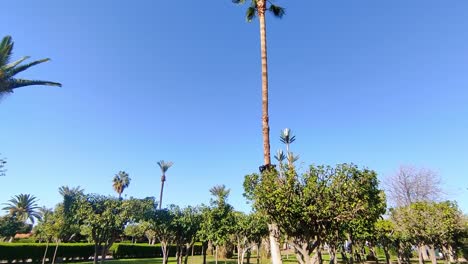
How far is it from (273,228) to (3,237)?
58862 mm

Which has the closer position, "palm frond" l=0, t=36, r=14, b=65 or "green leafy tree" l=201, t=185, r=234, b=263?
"palm frond" l=0, t=36, r=14, b=65

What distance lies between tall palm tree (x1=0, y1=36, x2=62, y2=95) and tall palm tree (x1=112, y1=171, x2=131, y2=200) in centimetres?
4416

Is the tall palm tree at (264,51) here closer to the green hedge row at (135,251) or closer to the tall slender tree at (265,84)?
the tall slender tree at (265,84)

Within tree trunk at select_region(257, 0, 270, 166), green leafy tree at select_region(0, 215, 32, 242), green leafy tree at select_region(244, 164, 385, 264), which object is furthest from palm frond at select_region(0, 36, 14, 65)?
green leafy tree at select_region(0, 215, 32, 242)

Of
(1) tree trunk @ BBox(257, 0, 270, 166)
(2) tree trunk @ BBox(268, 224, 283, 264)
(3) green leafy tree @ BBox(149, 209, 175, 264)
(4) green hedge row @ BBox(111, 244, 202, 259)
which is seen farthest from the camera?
(4) green hedge row @ BBox(111, 244, 202, 259)

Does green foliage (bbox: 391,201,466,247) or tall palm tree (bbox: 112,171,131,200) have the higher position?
tall palm tree (bbox: 112,171,131,200)

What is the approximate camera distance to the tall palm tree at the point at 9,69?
56.5ft

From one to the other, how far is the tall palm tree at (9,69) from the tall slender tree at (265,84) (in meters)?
14.2

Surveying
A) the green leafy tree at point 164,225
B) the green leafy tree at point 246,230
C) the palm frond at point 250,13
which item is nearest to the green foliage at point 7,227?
the green leafy tree at point 164,225

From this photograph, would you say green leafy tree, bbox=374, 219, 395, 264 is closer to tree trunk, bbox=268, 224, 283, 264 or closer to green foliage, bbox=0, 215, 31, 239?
tree trunk, bbox=268, 224, 283, 264

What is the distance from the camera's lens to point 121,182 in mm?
60406

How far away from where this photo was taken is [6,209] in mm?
64875

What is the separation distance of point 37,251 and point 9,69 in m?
23.5

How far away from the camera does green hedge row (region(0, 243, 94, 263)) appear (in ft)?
95.1
